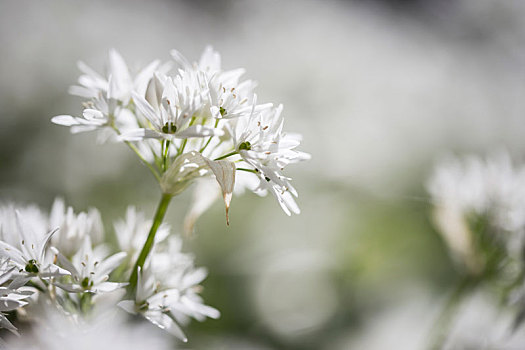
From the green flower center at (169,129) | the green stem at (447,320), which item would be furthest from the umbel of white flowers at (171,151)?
the green stem at (447,320)

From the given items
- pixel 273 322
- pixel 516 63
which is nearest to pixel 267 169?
pixel 273 322

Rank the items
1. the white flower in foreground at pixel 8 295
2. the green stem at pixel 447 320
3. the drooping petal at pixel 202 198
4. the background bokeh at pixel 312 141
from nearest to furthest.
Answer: the white flower in foreground at pixel 8 295 < the drooping petal at pixel 202 198 < the green stem at pixel 447 320 < the background bokeh at pixel 312 141

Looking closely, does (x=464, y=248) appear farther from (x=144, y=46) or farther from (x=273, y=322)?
(x=144, y=46)

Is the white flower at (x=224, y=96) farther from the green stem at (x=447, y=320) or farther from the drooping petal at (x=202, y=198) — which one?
the green stem at (x=447, y=320)

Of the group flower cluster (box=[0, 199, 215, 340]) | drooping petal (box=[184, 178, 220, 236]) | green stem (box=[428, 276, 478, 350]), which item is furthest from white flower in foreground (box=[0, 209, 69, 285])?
green stem (box=[428, 276, 478, 350])

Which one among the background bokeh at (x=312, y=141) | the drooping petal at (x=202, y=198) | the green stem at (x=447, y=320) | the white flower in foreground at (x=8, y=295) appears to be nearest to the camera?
the white flower in foreground at (x=8, y=295)

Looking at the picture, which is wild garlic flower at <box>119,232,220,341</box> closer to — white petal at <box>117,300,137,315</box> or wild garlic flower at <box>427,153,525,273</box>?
white petal at <box>117,300,137,315</box>
